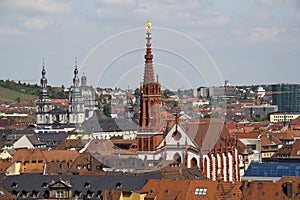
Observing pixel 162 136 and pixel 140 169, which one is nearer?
pixel 140 169

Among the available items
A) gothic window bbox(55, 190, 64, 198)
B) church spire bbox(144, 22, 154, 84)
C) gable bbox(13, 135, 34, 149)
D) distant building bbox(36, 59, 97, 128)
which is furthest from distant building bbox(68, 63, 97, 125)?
gothic window bbox(55, 190, 64, 198)

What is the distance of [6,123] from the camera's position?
198625 mm

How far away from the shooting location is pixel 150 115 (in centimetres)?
9656

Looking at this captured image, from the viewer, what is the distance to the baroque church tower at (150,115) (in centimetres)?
9519

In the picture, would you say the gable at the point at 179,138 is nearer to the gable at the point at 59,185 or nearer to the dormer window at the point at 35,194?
the dormer window at the point at 35,194

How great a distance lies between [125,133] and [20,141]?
82.3 ft

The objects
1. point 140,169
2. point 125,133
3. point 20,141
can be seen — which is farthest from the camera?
point 125,133

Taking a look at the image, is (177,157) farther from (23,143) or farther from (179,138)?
(23,143)

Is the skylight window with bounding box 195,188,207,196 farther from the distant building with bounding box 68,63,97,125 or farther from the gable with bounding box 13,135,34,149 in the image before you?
the distant building with bounding box 68,63,97,125

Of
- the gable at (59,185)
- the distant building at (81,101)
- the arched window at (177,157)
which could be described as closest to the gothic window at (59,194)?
the gable at (59,185)

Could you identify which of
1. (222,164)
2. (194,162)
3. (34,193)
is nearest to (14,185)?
(34,193)

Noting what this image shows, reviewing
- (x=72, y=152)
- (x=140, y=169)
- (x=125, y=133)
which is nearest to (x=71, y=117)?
(x=125, y=133)

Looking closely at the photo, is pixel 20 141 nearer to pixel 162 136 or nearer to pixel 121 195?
pixel 162 136

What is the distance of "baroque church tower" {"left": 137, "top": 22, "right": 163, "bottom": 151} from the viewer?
312 feet
